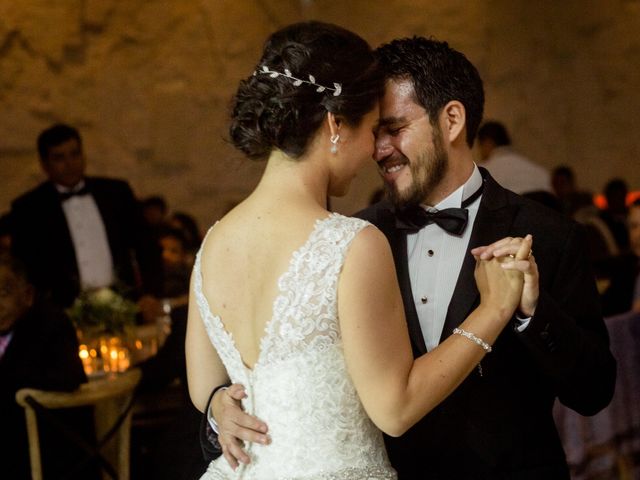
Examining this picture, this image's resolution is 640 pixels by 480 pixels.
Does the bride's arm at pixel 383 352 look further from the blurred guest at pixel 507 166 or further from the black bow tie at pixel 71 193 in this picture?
the blurred guest at pixel 507 166

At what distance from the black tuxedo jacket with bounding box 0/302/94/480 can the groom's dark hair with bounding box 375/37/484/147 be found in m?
2.10

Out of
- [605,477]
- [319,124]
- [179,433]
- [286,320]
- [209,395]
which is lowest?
[605,477]

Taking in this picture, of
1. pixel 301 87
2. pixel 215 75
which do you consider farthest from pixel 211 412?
pixel 215 75

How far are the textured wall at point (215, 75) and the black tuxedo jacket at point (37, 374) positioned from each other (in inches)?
127

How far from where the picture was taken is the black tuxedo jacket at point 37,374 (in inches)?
149

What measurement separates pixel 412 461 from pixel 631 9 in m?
7.49

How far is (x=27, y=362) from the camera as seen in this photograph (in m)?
3.82

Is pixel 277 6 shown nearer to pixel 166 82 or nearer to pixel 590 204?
pixel 166 82

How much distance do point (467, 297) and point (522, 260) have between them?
0.23m

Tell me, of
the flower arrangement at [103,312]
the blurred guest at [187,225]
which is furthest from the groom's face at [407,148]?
the blurred guest at [187,225]

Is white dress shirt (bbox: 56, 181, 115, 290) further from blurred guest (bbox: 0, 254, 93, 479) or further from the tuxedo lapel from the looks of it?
the tuxedo lapel

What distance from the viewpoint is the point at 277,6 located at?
8039 millimetres

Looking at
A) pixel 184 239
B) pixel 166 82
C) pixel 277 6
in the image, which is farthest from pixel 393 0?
pixel 184 239

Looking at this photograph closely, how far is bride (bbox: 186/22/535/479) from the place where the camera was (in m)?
1.73
